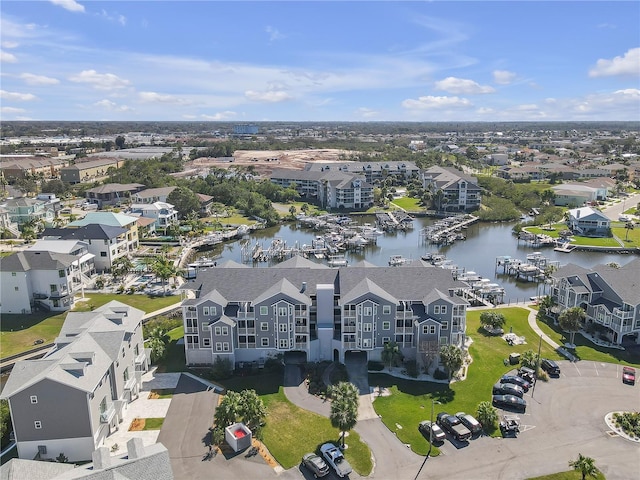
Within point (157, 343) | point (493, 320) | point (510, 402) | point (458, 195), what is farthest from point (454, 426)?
point (458, 195)

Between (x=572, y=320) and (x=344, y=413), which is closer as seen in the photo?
(x=344, y=413)

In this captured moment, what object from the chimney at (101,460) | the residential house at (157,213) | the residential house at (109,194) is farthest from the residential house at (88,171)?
the chimney at (101,460)

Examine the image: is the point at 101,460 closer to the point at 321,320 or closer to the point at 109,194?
the point at 321,320

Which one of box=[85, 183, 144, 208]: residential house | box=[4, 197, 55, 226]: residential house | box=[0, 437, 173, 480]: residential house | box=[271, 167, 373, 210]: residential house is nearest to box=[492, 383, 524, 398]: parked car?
box=[0, 437, 173, 480]: residential house

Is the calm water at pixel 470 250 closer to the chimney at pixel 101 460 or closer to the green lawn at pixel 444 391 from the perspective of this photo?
the green lawn at pixel 444 391

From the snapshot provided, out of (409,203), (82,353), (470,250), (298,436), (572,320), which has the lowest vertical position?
(470,250)

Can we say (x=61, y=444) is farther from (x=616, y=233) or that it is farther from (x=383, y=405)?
(x=616, y=233)
